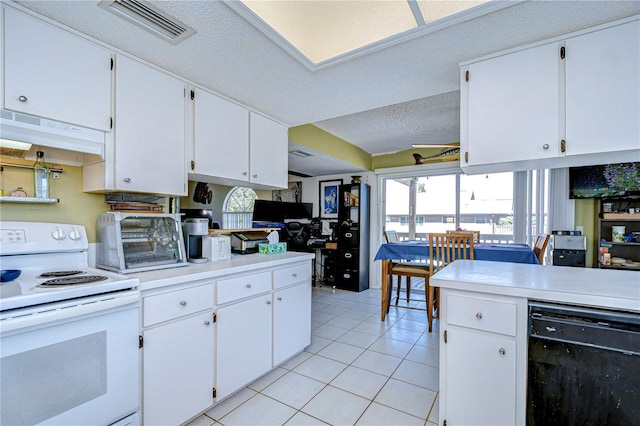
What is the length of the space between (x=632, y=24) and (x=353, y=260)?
4.11m

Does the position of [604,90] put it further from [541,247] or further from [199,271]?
[199,271]

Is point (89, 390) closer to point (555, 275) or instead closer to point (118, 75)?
point (118, 75)

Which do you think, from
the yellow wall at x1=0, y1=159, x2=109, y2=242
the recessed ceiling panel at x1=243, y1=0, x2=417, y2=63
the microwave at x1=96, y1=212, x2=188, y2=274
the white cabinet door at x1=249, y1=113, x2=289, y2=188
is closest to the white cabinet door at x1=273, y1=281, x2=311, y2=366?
the microwave at x1=96, y1=212, x2=188, y2=274

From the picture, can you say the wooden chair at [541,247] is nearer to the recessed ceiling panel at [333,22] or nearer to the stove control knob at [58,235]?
the recessed ceiling panel at [333,22]

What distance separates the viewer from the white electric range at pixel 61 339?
103cm

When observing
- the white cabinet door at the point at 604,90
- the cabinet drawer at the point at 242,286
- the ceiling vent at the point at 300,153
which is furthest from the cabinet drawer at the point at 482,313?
the ceiling vent at the point at 300,153

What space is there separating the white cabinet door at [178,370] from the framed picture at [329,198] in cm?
386

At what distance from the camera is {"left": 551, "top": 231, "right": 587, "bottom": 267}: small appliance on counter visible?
357 centimetres

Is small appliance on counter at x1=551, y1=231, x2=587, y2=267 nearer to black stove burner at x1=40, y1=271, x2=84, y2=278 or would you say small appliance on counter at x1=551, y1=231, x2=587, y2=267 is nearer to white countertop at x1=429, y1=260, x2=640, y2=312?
white countertop at x1=429, y1=260, x2=640, y2=312

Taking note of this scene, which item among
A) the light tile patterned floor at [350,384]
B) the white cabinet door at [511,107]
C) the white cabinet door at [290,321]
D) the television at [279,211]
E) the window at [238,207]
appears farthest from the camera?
the window at [238,207]

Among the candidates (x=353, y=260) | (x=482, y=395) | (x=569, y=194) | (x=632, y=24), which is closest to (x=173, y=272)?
(x=482, y=395)

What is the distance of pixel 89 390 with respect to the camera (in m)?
1.22

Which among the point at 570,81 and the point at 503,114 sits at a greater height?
the point at 570,81

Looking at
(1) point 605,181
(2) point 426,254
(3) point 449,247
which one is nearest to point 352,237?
(2) point 426,254
